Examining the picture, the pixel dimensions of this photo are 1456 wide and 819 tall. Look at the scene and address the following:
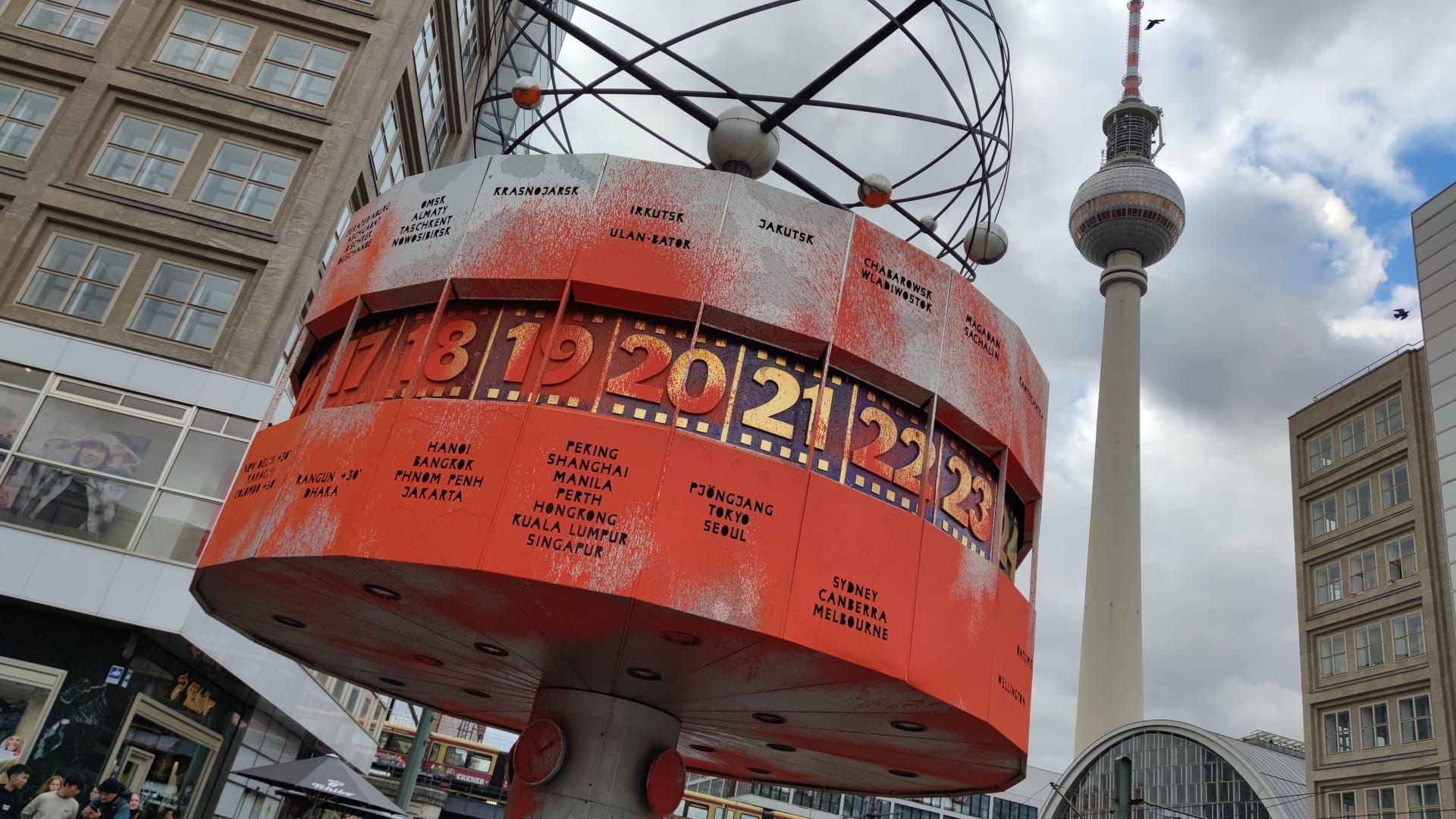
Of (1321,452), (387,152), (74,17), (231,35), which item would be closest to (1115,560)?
(1321,452)

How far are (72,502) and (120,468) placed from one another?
117cm

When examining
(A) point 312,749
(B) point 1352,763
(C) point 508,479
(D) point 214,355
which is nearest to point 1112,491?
(B) point 1352,763

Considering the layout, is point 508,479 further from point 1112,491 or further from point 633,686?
point 1112,491

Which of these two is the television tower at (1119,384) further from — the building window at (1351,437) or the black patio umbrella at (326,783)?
the black patio umbrella at (326,783)

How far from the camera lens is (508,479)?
11031 millimetres

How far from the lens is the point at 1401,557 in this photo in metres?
45.5

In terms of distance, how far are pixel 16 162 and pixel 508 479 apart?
77.9 ft

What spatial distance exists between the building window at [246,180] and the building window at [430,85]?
597 centimetres

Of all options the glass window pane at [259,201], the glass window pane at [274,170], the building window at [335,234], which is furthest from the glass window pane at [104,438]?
the glass window pane at [274,170]

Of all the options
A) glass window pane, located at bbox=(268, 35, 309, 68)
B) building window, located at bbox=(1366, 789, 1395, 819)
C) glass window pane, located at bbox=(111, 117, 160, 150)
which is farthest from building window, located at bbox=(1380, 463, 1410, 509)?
glass window pane, located at bbox=(111, 117, 160, 150)

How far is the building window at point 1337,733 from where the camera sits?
46.1 metres

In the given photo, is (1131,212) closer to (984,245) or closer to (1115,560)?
(1115,560)

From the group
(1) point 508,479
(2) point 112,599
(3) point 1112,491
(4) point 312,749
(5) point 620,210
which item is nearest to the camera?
(1) point 508,479

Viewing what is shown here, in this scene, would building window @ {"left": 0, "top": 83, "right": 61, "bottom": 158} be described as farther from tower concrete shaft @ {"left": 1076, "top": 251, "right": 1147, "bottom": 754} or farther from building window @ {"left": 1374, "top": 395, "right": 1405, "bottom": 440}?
tower concrete shaft @ {"left": 1076, "top": 251, "right": 1147, "bottom": 754}
